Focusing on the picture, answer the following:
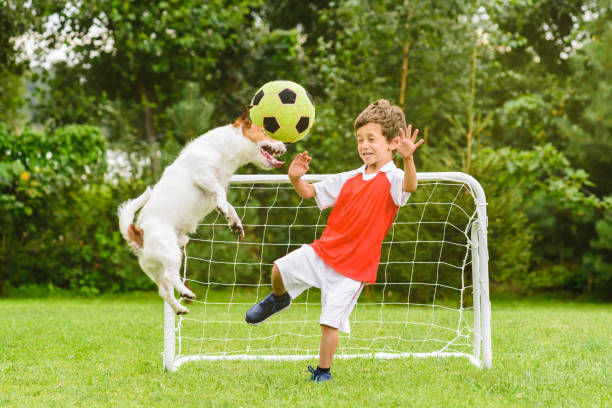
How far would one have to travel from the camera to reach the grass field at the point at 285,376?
3.53m

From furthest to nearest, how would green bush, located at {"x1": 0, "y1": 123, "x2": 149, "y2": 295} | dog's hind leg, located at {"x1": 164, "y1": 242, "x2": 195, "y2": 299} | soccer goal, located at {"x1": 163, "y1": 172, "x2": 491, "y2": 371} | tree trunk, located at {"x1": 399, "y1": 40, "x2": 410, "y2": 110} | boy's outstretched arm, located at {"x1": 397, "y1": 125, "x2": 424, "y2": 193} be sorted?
tree trunk, located at {"x1": 399, "y1": 40, "x2": 410, "y2": 110}, green bush, located at {"x1": 0, "y1": 123, "x2": 149, "y2": 295}, soccer goal, located at {"x1": 163, "y1": 172, "x2": 491, "y2": 371}, boy's outstretched arm, located at {"x1": 397, "y1": 125, "x2": 424, "y2": 193}, dog's hind leg, located at {"x1": 164, "y1": 242, "x2": 195, "y2": 299}

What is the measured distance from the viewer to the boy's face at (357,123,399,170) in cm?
389

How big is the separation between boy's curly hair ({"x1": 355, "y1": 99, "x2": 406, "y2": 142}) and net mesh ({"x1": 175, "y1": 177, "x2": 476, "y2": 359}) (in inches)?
38.6

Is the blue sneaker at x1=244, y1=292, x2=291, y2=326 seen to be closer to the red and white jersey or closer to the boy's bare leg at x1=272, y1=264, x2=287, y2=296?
the boy's bare leg at x1=272, y1=264, x2=287, y2=296

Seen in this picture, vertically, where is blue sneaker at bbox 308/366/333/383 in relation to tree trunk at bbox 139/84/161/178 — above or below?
below

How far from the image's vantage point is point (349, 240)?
12.7ft

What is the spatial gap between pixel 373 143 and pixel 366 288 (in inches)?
231

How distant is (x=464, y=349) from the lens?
18.1ft

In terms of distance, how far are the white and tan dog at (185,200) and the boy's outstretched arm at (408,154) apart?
0.76 m

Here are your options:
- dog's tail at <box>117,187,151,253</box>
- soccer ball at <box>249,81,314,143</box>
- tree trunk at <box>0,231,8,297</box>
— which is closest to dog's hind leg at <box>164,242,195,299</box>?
dog's tail at <box>117,187,151,253</box>

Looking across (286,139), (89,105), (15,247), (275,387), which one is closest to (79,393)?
(275,387)

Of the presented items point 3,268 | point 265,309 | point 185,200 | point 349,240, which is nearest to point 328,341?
point 265,309

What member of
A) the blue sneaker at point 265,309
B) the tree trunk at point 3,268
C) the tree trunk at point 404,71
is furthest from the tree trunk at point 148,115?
the blue sneaker at point 265,309

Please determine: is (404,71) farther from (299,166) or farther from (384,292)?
(299,166)
